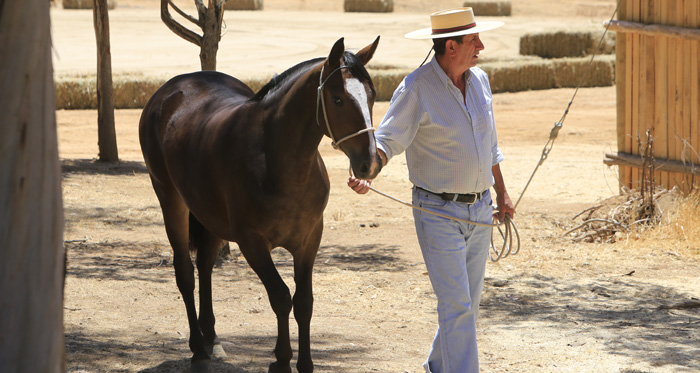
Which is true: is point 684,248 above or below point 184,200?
below

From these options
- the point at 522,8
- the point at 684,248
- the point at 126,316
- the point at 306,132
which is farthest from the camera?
the point at 522,8

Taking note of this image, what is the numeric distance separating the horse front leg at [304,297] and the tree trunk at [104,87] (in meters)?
9.08

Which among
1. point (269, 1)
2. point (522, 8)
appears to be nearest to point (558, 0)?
point (522, 8)

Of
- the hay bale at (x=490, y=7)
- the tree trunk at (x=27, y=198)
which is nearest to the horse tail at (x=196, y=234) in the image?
the tree trunk at (x=27, y=198)

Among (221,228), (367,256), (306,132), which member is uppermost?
(306,132)

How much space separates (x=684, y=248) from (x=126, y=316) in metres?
5.47

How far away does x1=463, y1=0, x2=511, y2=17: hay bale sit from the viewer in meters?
38.9

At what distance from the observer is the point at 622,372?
5.34 m

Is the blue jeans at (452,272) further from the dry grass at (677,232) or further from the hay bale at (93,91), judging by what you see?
the hay bale at (93,91)

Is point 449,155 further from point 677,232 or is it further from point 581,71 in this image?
point 581,71

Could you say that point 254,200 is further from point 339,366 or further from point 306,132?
point 339,366

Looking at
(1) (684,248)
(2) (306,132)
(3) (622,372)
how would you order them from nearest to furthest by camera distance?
(2) (306,132) → (3) (622,372) → (1) (684,248)

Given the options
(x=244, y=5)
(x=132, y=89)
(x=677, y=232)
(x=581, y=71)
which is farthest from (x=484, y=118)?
(x=244, y=5)

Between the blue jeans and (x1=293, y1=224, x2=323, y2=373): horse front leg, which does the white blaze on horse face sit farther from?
(x1=293, y1=224, x2=323, y2=373): horse front leg
